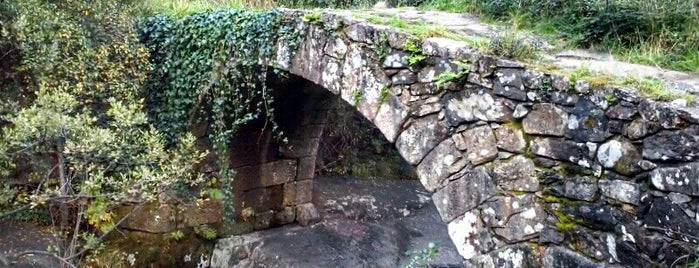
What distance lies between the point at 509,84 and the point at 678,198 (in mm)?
1018

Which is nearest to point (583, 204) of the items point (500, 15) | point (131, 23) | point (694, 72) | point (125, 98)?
point (694, 72)

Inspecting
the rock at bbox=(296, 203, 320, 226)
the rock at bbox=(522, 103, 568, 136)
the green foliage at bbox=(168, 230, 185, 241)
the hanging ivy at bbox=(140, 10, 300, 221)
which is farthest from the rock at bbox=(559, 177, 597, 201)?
the rock at bbox=(296, 203, 320, 226)

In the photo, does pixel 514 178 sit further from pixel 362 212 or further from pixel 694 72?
pixel 362 212

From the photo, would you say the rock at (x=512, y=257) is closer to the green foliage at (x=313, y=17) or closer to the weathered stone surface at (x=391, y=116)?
the weathered stone surface at (x=391, y=116)

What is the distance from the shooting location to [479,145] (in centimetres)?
355

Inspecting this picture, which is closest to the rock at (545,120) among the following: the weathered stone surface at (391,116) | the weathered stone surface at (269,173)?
the weathered stone surface at (391,116)

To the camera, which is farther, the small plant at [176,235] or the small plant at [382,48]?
the small plant at [176,235]

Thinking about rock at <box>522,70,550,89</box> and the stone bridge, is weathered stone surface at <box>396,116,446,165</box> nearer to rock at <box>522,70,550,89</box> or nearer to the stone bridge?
the stone bridge

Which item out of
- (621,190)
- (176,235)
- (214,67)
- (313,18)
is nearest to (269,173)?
(176,235)

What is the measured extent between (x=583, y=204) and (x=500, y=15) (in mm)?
2138

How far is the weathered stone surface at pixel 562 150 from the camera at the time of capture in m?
3.07

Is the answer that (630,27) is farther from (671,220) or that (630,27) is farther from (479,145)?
(671,220)

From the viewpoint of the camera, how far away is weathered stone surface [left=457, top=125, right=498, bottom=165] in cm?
349

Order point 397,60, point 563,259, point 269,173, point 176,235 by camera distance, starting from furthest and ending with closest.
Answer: point 269,173 < point 176,235 < point 397,60 < point 563,259
